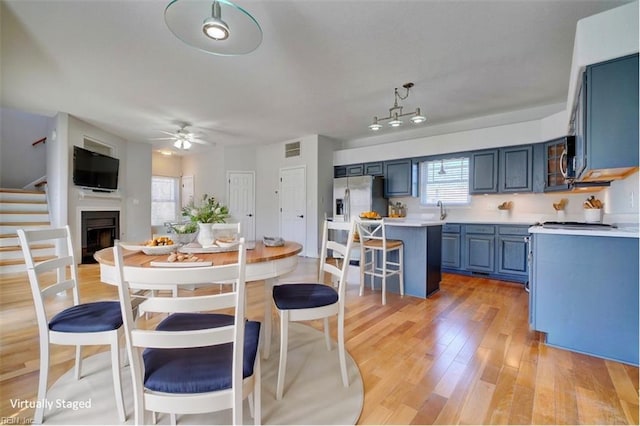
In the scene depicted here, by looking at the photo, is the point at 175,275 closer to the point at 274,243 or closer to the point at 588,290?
the point at 274,243

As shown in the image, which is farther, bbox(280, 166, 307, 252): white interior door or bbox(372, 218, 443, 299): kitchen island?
bbox(280, 166, 307, 252): white interior door

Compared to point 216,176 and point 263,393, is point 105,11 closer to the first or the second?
point 263,393

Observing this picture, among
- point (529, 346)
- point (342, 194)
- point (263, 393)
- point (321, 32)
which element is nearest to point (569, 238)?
point (529, 346)

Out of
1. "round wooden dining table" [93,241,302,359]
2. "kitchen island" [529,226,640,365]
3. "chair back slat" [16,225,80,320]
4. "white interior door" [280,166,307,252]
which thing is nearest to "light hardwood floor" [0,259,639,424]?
"kitchen island" [529,226,640,365]

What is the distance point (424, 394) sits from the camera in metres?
1.59

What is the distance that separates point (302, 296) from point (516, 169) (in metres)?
4.21

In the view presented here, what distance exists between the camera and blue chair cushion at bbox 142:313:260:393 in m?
1.01

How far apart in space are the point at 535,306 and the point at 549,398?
0.92 metres

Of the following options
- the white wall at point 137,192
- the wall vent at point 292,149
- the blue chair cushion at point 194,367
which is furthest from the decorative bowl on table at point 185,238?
the white wall at point 137,192

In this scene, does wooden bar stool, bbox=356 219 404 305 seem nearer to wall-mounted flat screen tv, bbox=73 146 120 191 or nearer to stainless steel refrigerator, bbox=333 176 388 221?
stainless steel refrigerator, bbox=333 176 388 221

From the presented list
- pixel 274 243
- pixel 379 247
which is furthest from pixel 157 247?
pixel 379 247

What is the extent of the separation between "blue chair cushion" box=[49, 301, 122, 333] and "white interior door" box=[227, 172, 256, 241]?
18.0 feet

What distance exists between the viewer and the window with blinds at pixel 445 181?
4941mm

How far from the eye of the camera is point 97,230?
5.66m
